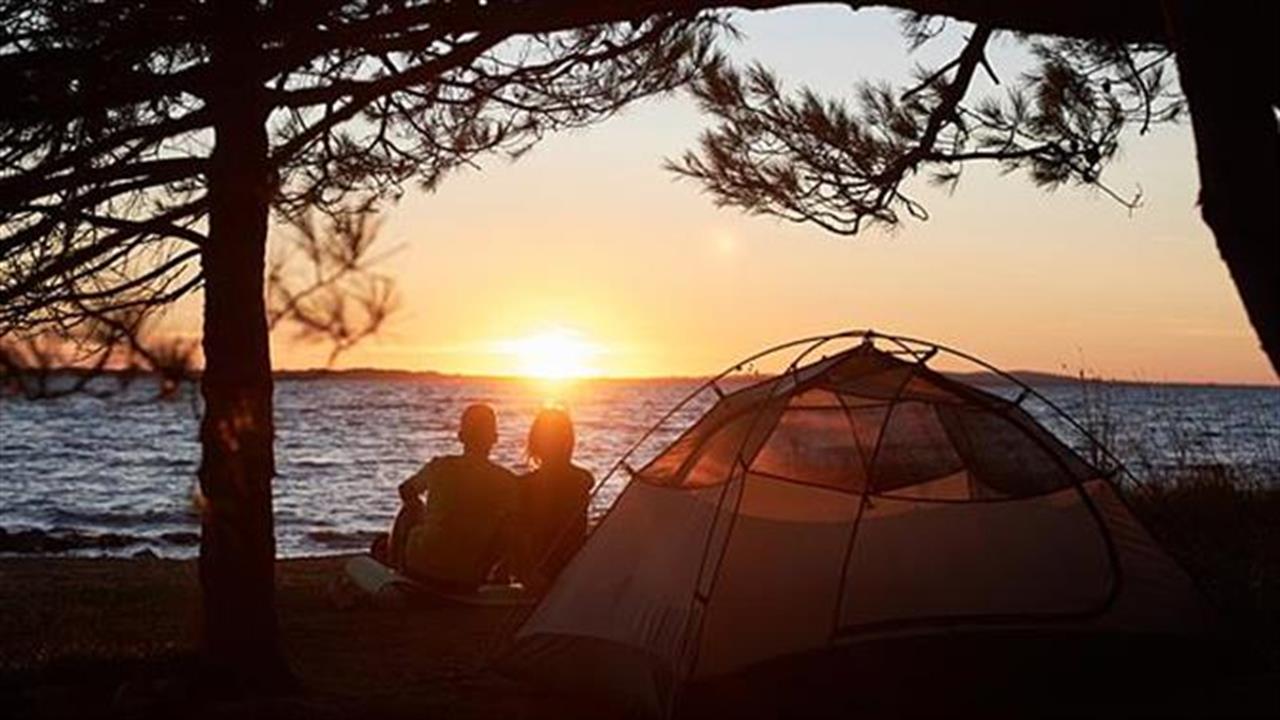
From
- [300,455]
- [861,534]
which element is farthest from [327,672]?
[300,455]

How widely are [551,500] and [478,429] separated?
518mm

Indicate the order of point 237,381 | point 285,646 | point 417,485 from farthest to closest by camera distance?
point 417,485 < point 285,646 < point 237,381

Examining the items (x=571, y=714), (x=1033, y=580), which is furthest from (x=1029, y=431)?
(x=571, y=714)

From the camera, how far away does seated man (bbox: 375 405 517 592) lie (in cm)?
856

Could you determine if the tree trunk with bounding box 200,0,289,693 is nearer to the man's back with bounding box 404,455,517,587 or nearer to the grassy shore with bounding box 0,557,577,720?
the grassy shore with bounding box 0,557,577,720

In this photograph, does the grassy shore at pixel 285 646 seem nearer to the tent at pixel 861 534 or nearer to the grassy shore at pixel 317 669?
the grassy shore at pixel 317 669

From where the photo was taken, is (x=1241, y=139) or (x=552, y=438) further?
(x=552, y=438)

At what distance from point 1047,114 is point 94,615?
5.55m

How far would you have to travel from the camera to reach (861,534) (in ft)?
23.6

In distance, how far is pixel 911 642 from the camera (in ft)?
22.6

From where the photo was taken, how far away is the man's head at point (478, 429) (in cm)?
861

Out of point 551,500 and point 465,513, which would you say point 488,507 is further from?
point 551,500

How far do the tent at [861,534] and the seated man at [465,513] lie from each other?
65.1 inches

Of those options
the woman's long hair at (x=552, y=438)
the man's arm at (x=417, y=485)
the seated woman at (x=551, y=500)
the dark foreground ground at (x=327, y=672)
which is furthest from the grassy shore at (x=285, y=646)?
the woman's long hair at (x=552, y=438)
